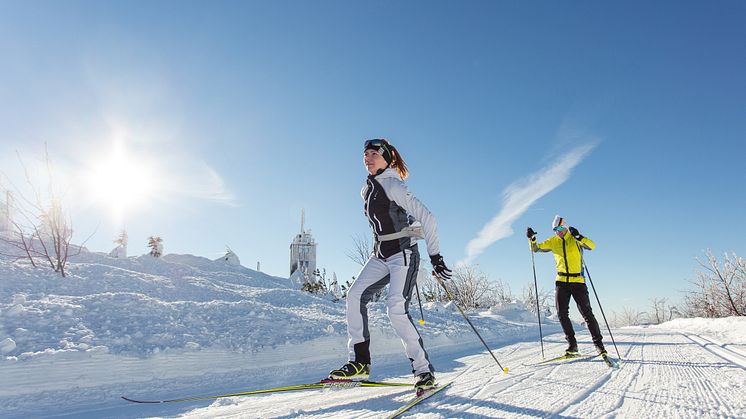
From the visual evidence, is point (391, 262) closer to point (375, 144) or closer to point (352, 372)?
point (352, 372)

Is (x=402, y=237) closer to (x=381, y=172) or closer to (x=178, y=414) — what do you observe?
(x=381, y=172)

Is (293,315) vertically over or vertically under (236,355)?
over

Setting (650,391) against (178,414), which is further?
(178,414)

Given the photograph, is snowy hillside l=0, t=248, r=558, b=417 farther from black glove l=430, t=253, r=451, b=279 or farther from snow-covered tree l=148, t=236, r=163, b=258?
snow-covered tree l=148, t=236, r=163, b=258

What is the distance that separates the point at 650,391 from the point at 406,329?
6.17 feet

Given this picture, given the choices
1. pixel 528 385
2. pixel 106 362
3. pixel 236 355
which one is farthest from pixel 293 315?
pixel 528 385

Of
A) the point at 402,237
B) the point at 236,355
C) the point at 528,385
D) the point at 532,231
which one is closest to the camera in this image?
the point at 528,385

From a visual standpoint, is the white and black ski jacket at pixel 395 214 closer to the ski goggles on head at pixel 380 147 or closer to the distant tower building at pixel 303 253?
the ski goggles on head at pixel 380 147

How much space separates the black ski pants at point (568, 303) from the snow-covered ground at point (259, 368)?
0.61 metres

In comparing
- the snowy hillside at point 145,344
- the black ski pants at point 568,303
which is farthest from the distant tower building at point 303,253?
the black ski pants at point 568,303

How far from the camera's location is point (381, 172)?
3.59 m

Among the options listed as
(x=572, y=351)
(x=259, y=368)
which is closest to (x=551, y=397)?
(x=572, y=351)

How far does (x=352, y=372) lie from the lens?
3.28 metres

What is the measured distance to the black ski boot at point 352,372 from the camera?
3.25 m
